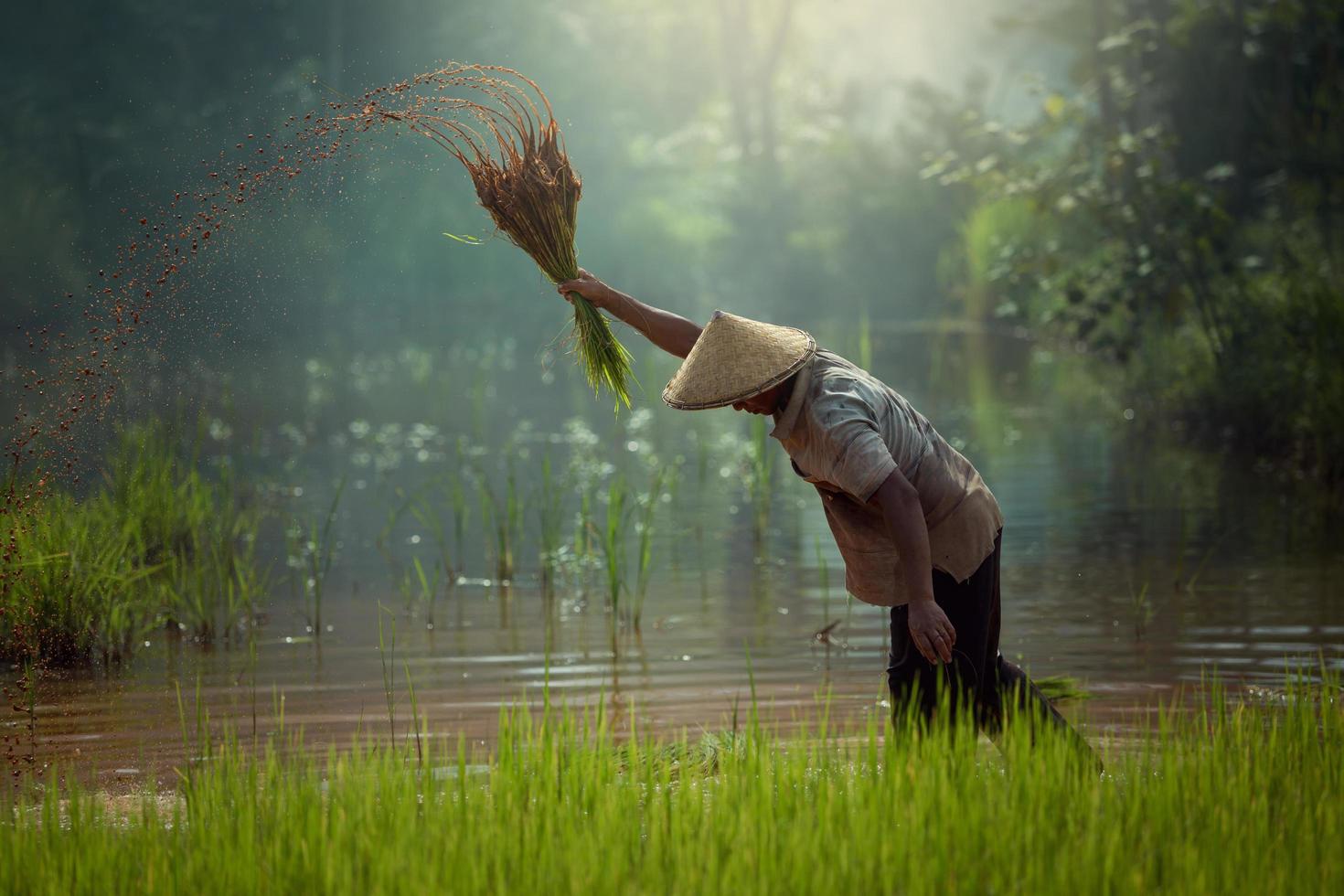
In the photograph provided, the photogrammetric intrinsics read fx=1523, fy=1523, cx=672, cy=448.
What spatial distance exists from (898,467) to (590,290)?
1168 millimetres

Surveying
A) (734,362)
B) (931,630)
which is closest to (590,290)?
(734,362)

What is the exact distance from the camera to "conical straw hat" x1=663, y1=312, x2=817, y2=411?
3.74 m

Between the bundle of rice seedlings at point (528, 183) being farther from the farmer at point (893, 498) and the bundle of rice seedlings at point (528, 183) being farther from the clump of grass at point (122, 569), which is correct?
the clump of grass at point (122, 569)

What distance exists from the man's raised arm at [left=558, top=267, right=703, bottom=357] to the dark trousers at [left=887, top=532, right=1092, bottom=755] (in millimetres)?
974

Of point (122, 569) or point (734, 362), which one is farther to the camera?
point (122, 569)

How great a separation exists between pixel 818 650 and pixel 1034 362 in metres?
16.8

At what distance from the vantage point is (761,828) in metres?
3.29

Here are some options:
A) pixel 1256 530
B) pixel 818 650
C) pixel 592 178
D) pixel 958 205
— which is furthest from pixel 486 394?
pixel 592 178

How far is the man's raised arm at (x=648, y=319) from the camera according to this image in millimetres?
4328

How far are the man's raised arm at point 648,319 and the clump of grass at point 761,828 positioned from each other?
3.84 feet

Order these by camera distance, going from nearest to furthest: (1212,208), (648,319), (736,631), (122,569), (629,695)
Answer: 1. (648,319)
2. (629,695)
3. (122,569)
4. (736,631)
5. (1212,208)

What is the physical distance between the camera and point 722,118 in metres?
50.4

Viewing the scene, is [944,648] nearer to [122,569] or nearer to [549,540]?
[549,540]

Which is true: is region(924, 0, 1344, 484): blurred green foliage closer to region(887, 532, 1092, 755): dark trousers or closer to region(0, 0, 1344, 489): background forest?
region(0, 0, 1344, 489): background forest
